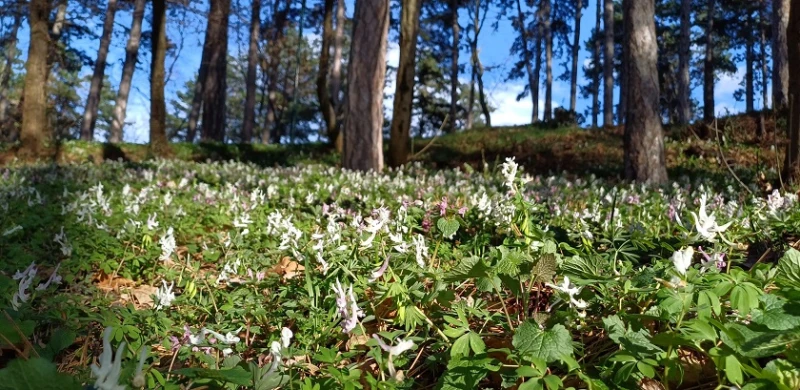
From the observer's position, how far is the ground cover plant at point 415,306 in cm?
141

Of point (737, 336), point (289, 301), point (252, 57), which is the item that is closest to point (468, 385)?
point (737, 336)

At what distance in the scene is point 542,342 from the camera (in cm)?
153

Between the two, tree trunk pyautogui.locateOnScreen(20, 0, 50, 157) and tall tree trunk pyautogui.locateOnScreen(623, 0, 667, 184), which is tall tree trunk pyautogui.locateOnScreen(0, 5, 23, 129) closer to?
tree trunk pyautogui.locateOnScreen(20, 0, 50, 157)

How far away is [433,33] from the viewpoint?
47000 mm

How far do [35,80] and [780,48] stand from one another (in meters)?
24.6

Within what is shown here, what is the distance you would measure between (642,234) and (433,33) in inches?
1826

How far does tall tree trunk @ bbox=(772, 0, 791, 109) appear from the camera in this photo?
18.8 meters

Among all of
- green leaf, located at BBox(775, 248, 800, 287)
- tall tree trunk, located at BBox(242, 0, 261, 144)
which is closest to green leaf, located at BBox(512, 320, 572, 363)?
green leaf, located at BBox(775, 248, 800, 287)

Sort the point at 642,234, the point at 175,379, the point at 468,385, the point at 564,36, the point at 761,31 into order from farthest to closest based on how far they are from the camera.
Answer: the point at 564,36
the point at 761,31
the point at 642,234
the point at 175,379
the point at 468,385

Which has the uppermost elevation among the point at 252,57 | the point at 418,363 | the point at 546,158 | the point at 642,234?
the point at 252,57

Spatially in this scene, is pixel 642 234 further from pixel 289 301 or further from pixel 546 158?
pixel 546 158

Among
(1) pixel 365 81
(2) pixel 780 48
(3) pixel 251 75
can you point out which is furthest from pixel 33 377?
(3) pixel 251 75

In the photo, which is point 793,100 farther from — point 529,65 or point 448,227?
point 529,65

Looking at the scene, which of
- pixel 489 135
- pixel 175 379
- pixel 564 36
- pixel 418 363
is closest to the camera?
pixel 175 379
